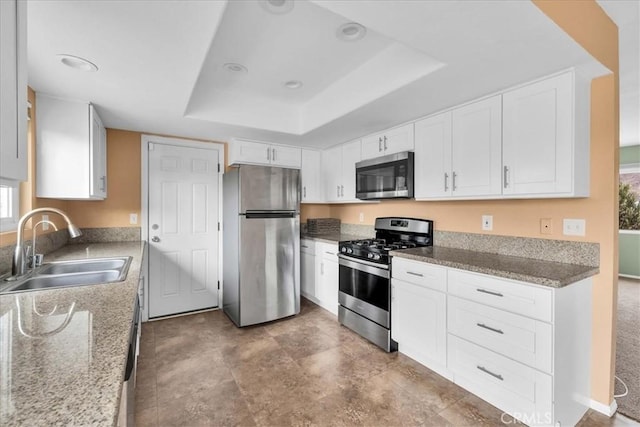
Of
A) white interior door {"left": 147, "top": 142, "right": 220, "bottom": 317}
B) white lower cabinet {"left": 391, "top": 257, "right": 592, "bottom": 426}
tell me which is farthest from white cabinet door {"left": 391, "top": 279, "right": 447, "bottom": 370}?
white interior door {"left": 147, "top": 142, "right": 220, "bottom": 317}

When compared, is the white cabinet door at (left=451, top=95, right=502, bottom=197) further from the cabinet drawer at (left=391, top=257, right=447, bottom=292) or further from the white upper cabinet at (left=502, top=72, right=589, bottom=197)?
the cabinet drawer at (left=391, top=257, right=447, bottom=292)

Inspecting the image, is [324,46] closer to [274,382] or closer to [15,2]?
[15,2]

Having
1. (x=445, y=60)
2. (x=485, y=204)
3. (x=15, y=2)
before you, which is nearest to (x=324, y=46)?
(x=445, y=60)

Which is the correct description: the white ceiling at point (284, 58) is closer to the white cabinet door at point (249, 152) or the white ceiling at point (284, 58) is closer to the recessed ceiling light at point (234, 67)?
the recessed ceiling light at point (234, 67)

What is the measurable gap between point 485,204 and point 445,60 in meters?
1.33

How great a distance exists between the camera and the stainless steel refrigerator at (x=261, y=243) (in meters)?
3.12

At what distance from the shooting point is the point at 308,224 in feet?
13.6

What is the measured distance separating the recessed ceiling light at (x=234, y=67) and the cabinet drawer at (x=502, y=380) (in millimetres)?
2598

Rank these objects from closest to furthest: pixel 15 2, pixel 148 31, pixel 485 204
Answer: pixel 15 2 → pixel 148 31 → pixel 485 204

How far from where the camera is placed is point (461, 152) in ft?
7.65

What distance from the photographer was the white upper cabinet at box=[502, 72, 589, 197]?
176 centimetres

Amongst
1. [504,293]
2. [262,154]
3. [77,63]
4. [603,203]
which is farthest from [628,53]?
[77,63]

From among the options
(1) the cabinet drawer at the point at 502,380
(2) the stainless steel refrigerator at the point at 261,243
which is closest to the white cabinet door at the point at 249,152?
(2) the stainless steel refrigerator at the point at 261,243

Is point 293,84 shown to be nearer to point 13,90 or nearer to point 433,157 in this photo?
point 433,157
